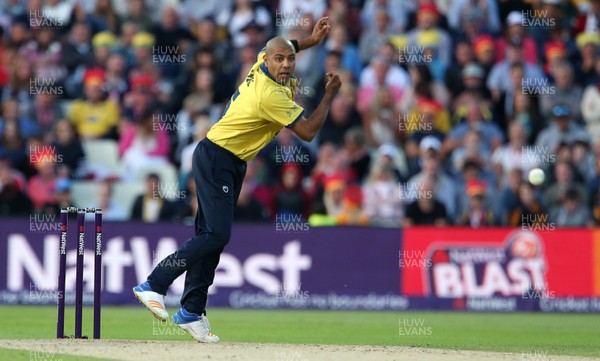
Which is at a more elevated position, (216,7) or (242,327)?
(216,7)

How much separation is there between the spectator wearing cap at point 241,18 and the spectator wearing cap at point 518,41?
12.7 feet

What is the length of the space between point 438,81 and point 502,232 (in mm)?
3736

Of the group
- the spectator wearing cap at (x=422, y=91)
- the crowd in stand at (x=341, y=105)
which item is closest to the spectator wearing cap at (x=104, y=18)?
the crowd in stand at (x=341, y=105)

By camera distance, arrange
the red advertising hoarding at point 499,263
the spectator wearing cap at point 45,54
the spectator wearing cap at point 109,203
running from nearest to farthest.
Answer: the red advertising hoarding at point 499,263
the spectator wearing cap at point 109,203
the spectator wearing cap at point 45,54

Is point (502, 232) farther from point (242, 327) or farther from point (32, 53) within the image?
point (32, 53)

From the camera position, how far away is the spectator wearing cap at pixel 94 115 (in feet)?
63.2

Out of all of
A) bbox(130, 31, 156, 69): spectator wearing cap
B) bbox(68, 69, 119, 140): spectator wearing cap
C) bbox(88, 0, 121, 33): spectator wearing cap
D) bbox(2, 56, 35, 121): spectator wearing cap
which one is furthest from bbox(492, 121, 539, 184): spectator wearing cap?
bbox(2, 56, 35, 121): spectator wearing cap

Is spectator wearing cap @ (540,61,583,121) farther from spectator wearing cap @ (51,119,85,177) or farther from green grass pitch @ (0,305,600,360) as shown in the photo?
spectator wearing cap @ (51,119,85,177)

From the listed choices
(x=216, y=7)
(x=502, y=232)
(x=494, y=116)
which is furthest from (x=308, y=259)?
(x=216, y=7)

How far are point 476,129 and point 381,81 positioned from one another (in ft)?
5.70

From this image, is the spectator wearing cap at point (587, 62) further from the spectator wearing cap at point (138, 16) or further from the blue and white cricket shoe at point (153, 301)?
the blue and white cricket shoe at point (153, 301)

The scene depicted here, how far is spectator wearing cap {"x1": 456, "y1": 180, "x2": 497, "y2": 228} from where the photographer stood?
694 inches

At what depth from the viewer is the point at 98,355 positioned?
9.65 meters

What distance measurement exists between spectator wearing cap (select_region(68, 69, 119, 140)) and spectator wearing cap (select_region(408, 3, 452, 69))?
4979mm
